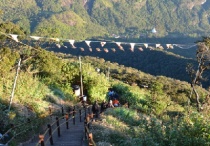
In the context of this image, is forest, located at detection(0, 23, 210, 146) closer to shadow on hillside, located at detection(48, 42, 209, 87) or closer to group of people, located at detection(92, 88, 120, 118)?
group of people, located at detection(92, 88, 120, 118)

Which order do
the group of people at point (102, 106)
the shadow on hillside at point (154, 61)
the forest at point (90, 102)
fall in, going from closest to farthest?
the forest at point (90, 102) → the group of people at point (102, 106) → the shadow on hillside at point (154, 61)

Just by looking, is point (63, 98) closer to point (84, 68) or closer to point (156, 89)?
point (84, 68)

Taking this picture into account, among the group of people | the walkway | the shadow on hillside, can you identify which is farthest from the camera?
the shadow on hillside

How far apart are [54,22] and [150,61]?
9753cm

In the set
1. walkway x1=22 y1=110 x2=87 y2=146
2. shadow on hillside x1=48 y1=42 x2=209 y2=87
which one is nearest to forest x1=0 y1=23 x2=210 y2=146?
walkway x1=22 y1=110 x2=87 y2=146

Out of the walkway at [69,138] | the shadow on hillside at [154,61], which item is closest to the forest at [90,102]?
the walkway at [69,138]

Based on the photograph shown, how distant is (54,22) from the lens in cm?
19050

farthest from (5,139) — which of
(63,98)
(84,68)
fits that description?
(84,68)

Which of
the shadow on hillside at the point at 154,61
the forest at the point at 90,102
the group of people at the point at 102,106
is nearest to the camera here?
the forest at the point at 90,102

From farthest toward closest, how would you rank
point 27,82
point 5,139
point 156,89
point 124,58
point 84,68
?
point 124,58, point 156,89, point 84,68, point 27,82, point 5,139

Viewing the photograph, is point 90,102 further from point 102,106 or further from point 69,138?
point 69,138

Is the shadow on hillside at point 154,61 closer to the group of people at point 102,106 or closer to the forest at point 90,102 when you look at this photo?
the forest at point 90,102

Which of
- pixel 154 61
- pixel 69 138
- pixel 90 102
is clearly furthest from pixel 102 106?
pixel 154 61

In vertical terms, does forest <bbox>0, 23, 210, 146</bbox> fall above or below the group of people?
above
